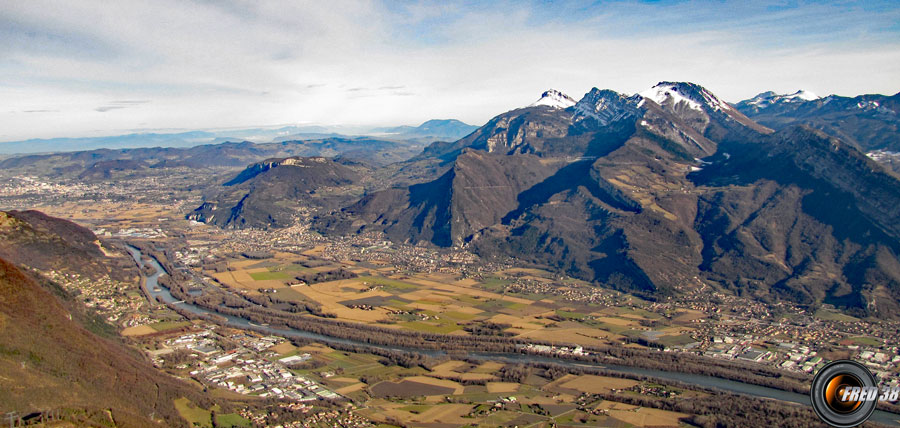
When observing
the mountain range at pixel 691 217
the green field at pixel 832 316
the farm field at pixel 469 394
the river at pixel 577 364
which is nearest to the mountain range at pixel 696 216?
the mountain range at pixel 691 217

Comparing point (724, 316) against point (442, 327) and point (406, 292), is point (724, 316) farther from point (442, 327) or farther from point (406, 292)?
point (406, 292)

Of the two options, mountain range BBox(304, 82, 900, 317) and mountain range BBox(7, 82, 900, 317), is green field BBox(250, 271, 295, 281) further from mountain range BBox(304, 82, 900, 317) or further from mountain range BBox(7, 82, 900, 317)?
mountain range BBox(7, 82, 900, 317)

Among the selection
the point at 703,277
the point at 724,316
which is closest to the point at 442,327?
the point at 724,316

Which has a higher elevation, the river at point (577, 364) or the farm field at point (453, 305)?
the farm field at point (453, 305)

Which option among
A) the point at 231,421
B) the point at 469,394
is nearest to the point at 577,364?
the point at 469,394

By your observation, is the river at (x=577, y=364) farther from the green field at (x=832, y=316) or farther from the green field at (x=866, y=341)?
the green field at (x=832, y=316)

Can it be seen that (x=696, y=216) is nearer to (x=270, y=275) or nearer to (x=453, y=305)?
Result: (x=453, y=305)

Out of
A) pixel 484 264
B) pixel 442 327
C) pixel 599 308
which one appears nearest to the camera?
pixel 442 327

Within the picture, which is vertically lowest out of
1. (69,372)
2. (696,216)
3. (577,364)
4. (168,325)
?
(577,364)

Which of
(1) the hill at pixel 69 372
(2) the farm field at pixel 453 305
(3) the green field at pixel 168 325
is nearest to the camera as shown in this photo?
(1) the hill at pixel 69 372

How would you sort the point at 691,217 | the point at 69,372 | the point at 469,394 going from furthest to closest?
the point at 691,217 → the point at 469,394 → the point at 69,372

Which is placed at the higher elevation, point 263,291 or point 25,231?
point 25,231
